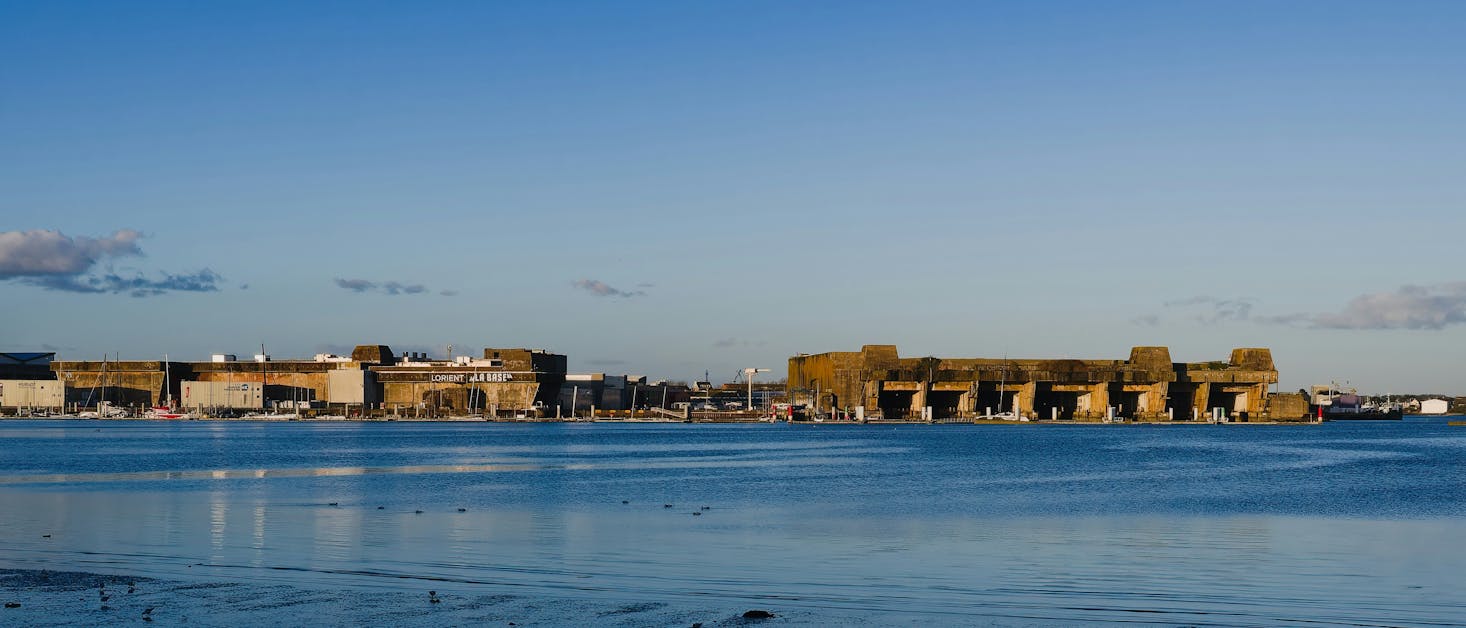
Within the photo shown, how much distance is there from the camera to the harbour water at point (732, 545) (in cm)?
2541

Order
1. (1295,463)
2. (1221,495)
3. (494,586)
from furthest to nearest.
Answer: (1295,463) → (1221,495) → (494,586)

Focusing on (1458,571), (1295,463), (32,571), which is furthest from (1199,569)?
(1295,463)

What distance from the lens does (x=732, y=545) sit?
121 feet

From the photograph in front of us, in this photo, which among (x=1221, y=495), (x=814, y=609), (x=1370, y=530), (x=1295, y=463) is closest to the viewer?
(x=814, y=609)

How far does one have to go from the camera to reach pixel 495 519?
44500 millimetres

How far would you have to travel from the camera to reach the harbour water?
25.4 metres

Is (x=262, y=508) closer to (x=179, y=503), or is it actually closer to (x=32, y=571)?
(x=179, y=503)

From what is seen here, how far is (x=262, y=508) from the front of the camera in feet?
160

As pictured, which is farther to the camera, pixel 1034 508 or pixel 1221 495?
pixel 1221 495

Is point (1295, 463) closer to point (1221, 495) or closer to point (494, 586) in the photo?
point (1221, 495)

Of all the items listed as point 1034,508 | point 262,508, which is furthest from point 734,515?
point 262,508

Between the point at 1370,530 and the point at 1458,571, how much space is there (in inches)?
415

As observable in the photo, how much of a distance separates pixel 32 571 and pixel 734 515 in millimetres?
22581

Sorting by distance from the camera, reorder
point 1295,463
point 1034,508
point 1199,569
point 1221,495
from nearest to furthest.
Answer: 1. point 1199,569
2. point 1034,508
3. point 1221,495
4. point 1295,463
